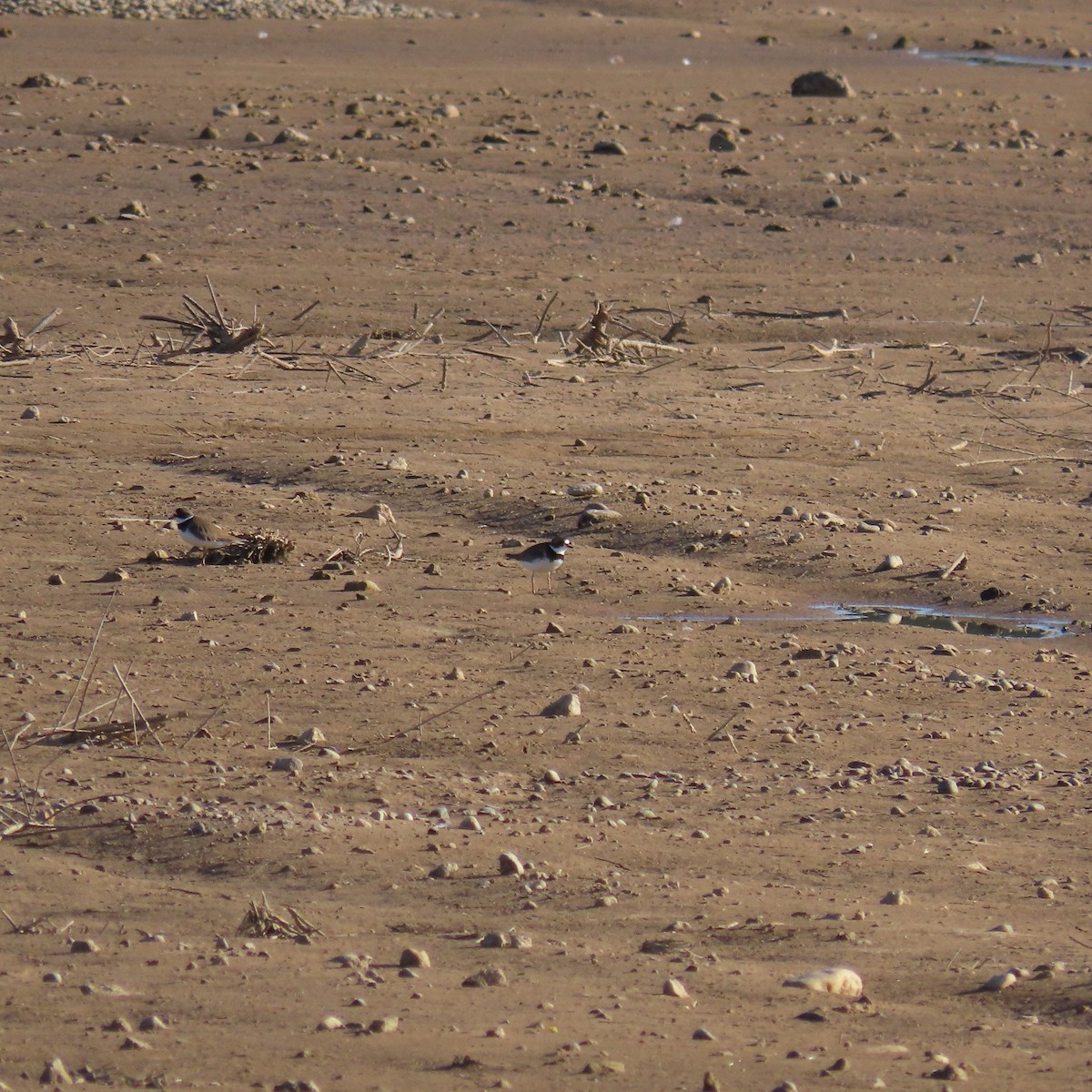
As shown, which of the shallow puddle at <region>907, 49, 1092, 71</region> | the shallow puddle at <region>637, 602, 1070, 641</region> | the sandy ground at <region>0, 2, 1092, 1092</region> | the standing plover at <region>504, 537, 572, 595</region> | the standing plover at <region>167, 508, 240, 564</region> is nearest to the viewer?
the sandy ground at <region>0, 2, 1092, 1092</region>

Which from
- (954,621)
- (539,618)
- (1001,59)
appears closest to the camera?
(539,618)

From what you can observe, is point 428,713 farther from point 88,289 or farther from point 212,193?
point 212,193

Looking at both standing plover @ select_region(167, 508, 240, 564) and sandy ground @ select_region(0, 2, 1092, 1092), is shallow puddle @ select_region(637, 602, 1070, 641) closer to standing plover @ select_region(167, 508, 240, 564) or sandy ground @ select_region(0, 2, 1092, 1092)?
sandy ground @ select_region(0, 2, 1092, 1092)

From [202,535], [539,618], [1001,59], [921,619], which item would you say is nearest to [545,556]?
[539,618]

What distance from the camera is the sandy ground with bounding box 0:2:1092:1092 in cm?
354

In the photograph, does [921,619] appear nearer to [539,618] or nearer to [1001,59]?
[539,618]

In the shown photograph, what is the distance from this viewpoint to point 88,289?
436 inches

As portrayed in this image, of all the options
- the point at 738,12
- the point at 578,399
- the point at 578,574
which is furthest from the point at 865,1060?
the point at 738,12

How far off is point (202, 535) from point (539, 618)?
1.27 metres

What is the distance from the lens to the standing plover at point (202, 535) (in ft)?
21.9

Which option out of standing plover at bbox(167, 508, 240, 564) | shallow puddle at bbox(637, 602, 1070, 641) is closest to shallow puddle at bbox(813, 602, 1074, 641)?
shallow puddle at bbox(637, 602, 1070, 641)

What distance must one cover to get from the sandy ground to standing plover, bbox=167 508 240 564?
0.13 m

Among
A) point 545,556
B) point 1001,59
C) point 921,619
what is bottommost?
point 921,619

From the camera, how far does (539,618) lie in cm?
629
